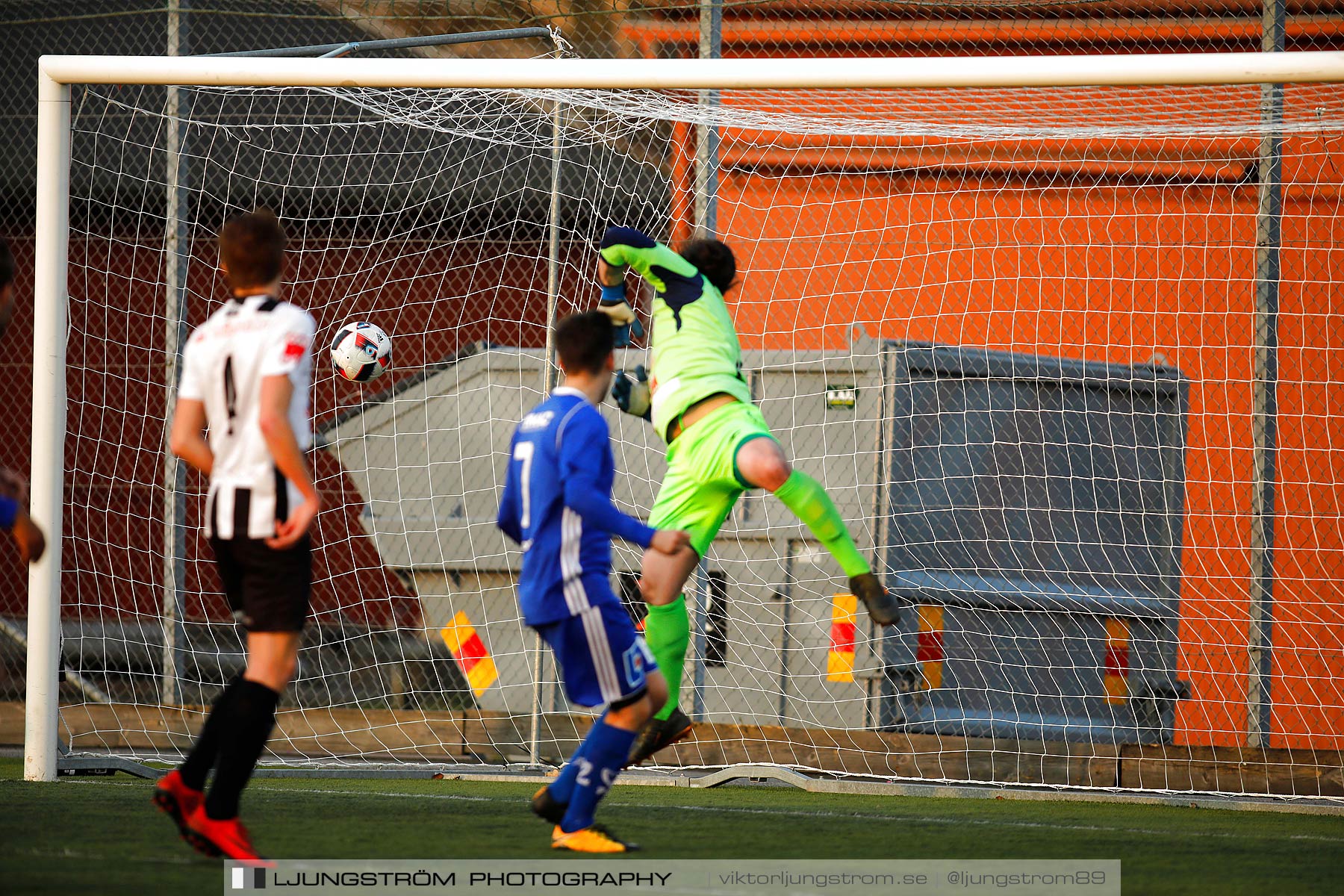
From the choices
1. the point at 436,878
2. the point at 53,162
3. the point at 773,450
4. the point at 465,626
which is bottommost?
the point at 436,878

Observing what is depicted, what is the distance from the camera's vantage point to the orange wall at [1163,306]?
7.59 m

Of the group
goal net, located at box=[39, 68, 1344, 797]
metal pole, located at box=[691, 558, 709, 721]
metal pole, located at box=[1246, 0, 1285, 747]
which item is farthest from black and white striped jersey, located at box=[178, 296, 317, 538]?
metal pole, located at box=[1246, 0, 1285, 747]

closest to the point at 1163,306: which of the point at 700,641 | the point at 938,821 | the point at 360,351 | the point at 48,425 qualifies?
the point at 700,641

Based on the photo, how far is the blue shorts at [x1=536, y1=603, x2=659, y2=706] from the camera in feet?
12.9

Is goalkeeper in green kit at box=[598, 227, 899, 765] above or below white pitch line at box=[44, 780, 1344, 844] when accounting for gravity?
above

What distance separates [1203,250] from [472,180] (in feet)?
16.0

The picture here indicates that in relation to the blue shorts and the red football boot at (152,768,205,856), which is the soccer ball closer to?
the blue shorts

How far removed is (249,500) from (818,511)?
7.10 ft

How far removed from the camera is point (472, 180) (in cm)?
1028

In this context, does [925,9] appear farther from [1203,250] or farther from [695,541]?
[695,541]

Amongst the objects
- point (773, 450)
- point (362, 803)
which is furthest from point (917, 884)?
point (362, 803)

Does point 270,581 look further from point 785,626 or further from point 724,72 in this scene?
point 785,626

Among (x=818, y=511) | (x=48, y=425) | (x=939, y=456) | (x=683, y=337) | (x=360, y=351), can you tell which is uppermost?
(x=360, y=351)

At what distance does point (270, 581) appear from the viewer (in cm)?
367
